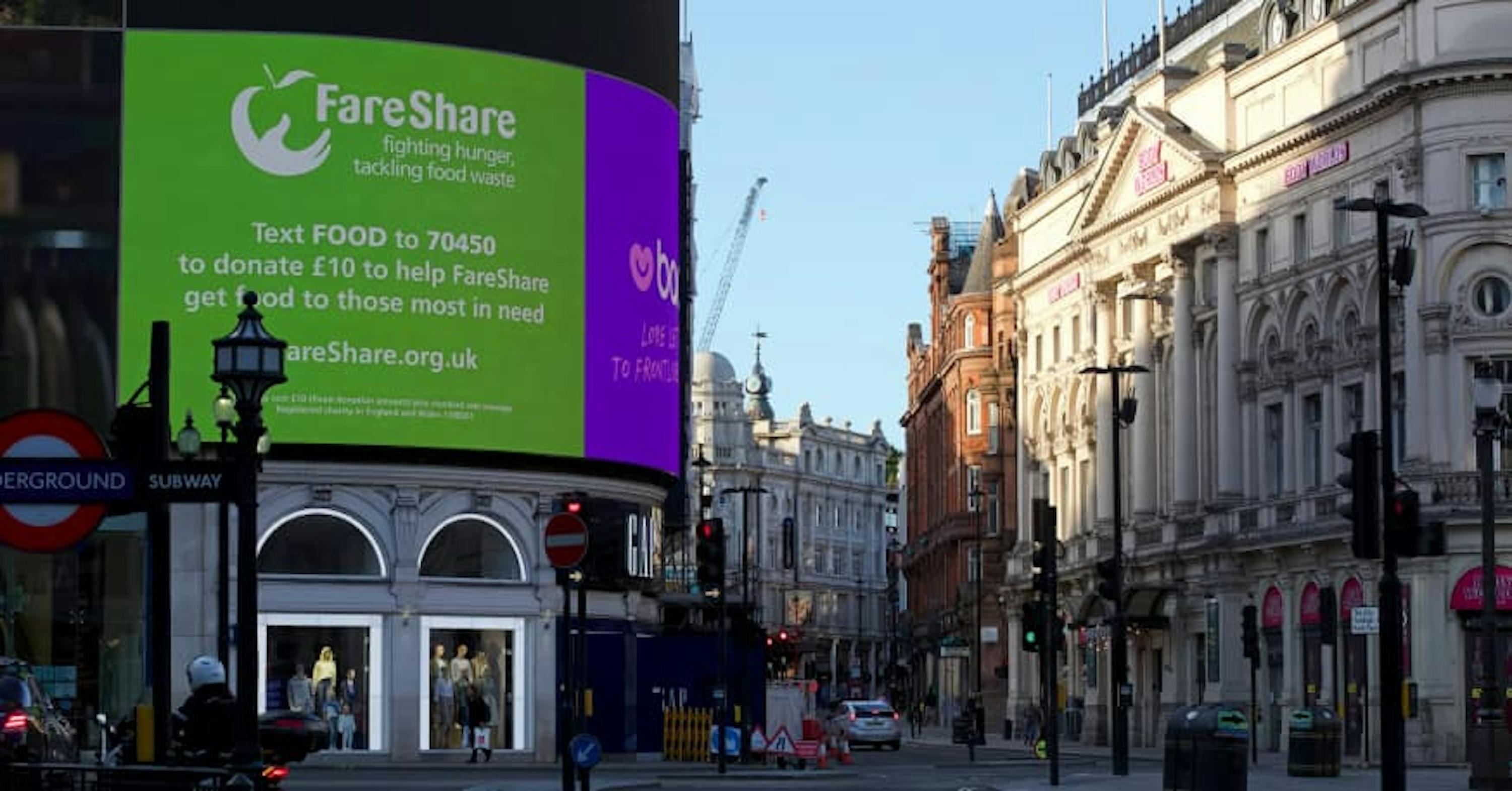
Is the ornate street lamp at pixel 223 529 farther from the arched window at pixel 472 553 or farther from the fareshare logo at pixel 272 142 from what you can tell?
the arched window at pixel 472 553

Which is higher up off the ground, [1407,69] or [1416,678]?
[1407,69]

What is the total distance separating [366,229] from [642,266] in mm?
8306

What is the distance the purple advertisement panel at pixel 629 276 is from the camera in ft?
232

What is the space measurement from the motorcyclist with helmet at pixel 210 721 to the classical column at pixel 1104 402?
244 feet

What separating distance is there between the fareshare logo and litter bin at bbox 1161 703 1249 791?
32884 mm

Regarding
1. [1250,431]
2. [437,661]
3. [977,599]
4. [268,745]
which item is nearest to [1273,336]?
[1250,431]

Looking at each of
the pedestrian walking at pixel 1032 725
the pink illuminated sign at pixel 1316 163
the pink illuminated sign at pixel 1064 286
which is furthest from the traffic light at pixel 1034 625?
the pink illuminated sign at pixel 1064 286

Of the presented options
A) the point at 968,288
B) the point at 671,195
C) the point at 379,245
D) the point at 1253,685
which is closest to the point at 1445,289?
the point at 1253,685

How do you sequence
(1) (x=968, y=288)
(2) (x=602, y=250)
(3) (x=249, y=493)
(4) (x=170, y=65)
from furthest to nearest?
Answer: (1) (x=968, y=288), (2) (x=602, y=250), (4) (x=170, y=65), (3) (x=249, y=493)

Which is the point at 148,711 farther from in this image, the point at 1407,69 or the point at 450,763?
the point at 1407,69

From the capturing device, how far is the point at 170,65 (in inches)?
2596

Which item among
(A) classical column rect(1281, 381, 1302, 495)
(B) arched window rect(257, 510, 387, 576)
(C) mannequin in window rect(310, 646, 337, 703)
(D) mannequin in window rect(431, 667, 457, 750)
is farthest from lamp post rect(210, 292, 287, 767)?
(A) classical column rect(1281, 381, 1302, 495)

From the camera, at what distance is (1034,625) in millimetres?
54344

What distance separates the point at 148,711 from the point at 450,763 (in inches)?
1736
